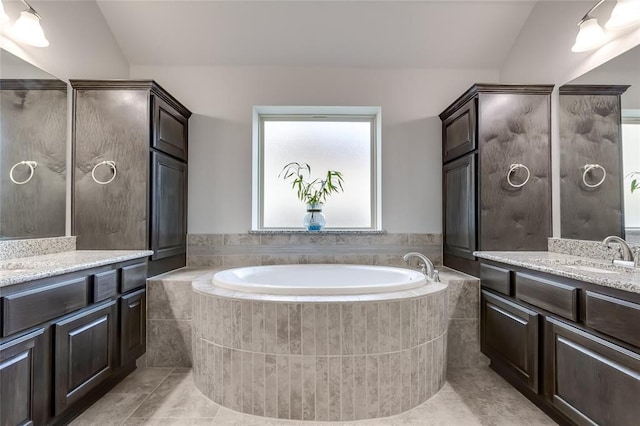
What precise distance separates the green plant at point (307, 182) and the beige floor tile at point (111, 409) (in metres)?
1.92

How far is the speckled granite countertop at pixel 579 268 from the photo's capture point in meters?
1.23

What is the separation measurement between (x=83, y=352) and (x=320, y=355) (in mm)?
1215

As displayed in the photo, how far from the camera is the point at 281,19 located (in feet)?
8.23

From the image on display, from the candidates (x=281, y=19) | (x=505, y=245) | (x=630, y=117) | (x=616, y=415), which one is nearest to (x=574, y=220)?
(x=505, y=245)

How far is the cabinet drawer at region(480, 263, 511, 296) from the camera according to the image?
188 centimetres

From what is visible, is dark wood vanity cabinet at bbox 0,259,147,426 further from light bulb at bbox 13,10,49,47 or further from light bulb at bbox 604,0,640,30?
light bulb at bbox 604,0,640,30

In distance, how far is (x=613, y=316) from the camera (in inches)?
47.8

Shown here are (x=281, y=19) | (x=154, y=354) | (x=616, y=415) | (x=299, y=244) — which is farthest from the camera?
(x=299, y=244)

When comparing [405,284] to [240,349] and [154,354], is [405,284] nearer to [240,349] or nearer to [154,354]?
[240,349]

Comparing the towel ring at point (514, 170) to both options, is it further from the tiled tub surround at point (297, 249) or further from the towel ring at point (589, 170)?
the tiled tub surround at point (297, 249)

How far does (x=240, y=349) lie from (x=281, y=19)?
2461mm

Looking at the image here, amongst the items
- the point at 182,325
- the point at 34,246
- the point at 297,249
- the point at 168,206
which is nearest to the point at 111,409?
the point at 182,325

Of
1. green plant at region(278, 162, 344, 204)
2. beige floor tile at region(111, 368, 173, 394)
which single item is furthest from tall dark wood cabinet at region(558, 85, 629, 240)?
beige floor tile at region(111, 368, 173, 394)

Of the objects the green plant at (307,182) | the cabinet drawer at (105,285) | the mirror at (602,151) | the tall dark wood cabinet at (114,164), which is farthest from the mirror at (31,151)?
the mirror at (602,151)
